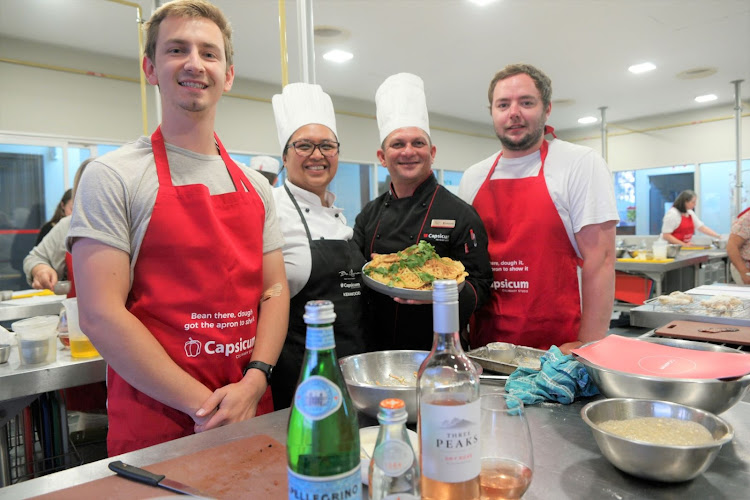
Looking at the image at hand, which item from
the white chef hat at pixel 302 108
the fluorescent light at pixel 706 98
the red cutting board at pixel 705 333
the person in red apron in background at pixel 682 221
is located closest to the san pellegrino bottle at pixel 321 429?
the white chef hat at pixel 302 108

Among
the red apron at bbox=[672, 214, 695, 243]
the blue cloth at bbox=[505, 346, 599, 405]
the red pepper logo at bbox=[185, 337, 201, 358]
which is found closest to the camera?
the blue cloth at bbox=[505, 346, 599, 405]

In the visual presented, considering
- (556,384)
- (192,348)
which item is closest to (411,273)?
(556,384)

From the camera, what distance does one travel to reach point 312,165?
1869 millimetres

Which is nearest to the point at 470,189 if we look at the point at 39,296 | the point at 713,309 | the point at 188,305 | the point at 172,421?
the point at 713,309

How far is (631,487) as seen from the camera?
82 centimetres

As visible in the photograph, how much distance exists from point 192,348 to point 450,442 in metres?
0.87

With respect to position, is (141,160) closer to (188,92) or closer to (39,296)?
(188,92)

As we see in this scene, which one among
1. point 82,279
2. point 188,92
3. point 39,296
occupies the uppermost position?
point 188,92

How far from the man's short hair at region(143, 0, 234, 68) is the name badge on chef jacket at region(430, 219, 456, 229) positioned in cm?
95

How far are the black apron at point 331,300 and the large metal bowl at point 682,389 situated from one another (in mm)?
883

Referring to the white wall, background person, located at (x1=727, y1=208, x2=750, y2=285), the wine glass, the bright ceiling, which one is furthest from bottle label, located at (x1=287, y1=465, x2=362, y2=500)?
the white wall

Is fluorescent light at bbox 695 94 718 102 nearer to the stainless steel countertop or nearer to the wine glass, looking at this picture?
the stainless steel countertop

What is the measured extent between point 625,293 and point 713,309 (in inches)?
157

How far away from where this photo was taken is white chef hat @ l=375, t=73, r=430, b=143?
2.11 m
